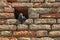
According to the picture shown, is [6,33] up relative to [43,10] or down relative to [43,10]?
down

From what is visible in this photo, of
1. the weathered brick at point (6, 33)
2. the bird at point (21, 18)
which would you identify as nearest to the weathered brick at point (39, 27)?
the bird at point (21, 18)

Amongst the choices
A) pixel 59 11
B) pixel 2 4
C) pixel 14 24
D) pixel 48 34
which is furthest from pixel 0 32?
pixel 59 11

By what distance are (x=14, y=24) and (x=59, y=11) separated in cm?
48

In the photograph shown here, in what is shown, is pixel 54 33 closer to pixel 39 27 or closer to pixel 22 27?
pixel 39 27

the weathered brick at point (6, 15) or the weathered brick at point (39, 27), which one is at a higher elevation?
the weathered brick at point (6, 15)

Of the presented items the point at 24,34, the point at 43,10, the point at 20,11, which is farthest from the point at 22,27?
the point at 43,10


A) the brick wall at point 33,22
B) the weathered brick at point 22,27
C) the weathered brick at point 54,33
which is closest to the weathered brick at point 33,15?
the brick wall at point 33,22

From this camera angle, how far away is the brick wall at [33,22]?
1.78m

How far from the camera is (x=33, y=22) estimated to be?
180 centimetres

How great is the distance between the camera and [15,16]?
6.04 ft

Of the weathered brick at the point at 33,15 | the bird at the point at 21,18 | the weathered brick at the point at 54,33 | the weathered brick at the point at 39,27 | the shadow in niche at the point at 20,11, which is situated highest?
the shadow in niche at the point at 20,11

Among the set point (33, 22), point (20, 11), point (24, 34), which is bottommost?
point (24, 34)

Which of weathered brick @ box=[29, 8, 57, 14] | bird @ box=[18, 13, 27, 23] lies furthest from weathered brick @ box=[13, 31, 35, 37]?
weathered brick @ box=[29, 8, 57, 14]

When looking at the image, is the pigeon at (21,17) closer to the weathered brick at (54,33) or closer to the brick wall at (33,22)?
the brick wall at (33,22)
